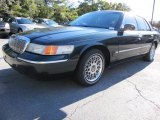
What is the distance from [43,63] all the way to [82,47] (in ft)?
2.52

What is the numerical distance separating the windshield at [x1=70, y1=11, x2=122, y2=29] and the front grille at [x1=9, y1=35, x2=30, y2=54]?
1.74 m

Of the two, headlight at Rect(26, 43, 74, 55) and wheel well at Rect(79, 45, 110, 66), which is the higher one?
headlight at Rect(26, 43, 74, 55)

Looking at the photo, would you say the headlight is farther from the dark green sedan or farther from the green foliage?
the green foliage

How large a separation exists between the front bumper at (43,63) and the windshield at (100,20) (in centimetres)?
156

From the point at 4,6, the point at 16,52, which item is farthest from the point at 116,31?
the point at 4,6

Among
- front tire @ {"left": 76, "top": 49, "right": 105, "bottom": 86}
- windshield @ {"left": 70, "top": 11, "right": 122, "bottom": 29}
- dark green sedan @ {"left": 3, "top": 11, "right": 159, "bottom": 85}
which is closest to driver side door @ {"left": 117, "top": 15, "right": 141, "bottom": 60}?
dark green sedan @ {"left": 3, "top": 11, "right": 159, "bottom": 85}

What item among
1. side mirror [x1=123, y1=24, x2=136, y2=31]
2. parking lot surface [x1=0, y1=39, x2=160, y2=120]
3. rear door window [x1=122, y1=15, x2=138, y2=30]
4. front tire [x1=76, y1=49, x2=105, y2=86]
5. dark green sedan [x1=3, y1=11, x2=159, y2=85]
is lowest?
parking lot surface [x1=0, y1=39, x2=160, y2=120]

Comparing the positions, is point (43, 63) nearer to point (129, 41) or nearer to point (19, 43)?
point (19, 43)

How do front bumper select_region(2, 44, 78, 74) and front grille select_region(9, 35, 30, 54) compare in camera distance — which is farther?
front grille select_region(9, 35, 30, 54)

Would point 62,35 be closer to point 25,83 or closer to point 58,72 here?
point 58,72

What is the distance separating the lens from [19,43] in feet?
13.3

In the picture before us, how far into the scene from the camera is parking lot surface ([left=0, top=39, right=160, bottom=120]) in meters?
3.32

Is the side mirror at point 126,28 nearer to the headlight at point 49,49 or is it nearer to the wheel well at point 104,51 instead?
the wheel well at point 104,51

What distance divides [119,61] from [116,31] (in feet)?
2.22
